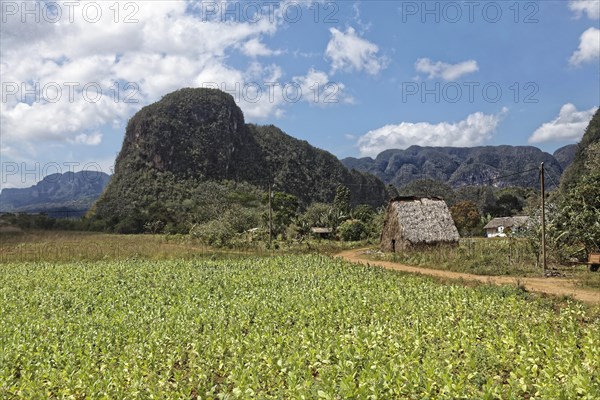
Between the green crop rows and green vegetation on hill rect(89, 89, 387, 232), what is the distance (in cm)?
6388

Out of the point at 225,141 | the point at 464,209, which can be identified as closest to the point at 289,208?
the point at 464,209

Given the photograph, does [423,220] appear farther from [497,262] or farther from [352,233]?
[352,233]

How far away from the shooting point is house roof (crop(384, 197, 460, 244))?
87.5 feet

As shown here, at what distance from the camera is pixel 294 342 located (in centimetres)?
812

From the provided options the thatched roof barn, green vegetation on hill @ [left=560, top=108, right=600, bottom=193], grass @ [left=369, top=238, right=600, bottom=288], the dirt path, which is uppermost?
green vegetation on hill @ [left=560, top=108, right=600, bottom=193]

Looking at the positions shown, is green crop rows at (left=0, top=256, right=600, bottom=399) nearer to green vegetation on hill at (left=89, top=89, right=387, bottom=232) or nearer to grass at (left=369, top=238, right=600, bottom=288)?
grass at (left=369, top=238, right=600, bottom=288)

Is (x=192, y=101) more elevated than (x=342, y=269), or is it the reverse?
(x=192, y=101)

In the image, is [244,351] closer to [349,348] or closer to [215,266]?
[349,348]

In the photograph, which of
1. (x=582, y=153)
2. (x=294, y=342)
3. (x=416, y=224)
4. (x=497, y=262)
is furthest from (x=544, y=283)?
(x=582, y=153)

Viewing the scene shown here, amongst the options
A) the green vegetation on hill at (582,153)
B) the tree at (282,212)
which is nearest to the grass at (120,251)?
the tree at (282,212)

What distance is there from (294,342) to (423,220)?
68.7ft

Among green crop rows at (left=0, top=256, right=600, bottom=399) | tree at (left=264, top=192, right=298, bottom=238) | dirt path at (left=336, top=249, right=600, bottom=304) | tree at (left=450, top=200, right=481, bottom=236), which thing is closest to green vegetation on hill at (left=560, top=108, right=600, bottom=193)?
tree at (left=450, top=200, right=481, bottom=236)

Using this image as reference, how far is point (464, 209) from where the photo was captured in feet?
197

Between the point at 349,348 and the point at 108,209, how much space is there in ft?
259
